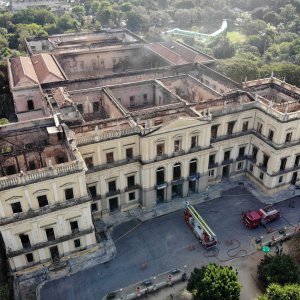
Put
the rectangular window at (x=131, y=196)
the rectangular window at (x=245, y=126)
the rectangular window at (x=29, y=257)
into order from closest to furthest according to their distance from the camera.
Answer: the rectangular window at (x=29, y=257) < the rectangular window at (x=131, y=196) < the rectangular window at (x=245, y=126)

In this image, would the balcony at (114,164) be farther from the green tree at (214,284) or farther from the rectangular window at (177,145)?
the green tree at (214,284)

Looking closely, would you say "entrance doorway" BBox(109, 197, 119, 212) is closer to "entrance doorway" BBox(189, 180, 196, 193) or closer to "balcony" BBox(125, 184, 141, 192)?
"balcony" BBox(125, 184, 141, 192)

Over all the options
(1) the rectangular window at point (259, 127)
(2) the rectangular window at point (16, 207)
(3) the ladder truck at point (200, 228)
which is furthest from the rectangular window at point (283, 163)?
(2) the rectangular window at point (16, 207)

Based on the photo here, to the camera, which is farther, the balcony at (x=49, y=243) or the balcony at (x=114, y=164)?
the balcony at (x=114, y=164)

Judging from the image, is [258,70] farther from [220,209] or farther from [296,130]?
[220,209]

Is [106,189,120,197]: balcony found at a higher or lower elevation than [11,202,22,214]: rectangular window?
lower

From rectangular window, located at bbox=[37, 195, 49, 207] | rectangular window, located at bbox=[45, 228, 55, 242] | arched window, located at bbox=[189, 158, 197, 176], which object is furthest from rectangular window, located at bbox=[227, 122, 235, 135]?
rectangular window, located at bbox=[45, 228, 55, 242]
